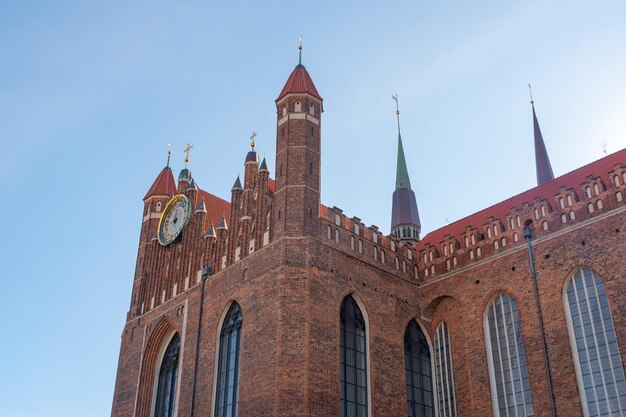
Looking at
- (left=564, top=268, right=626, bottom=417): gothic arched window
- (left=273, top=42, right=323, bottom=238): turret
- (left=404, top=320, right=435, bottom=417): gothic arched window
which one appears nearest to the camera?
(left=564, top=268, right=626, bottom=417): gothic arched window

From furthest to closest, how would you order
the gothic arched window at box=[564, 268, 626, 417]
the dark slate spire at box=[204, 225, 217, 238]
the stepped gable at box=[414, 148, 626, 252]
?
the dark slate spire at box=[204, 225, 217, 238], the stepped gable at box=[414, 148, 626, 252], the gothic arched window at box=[564, 268, 626, 417]

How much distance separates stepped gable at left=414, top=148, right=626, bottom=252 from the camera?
26.7 meters

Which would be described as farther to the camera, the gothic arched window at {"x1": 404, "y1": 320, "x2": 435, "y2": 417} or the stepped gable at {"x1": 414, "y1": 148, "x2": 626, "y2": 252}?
the stepped gable at {"x1": 414, "y1": 148, "x2": 626, "y2": 252}

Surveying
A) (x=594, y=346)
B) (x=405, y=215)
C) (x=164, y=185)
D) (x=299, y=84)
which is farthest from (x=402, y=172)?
(x=594, y=346)

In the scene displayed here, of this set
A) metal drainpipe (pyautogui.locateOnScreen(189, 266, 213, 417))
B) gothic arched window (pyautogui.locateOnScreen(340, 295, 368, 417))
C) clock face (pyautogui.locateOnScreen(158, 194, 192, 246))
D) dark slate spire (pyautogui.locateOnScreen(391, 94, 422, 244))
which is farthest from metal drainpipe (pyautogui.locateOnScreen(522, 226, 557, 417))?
dark slate spire (pyautogui.locateOnScreen(391, 94, 422, 244))

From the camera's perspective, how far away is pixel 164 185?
3469cm

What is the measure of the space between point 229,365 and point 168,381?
4773mm

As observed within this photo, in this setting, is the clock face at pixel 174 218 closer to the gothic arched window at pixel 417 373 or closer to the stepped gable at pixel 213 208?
the stepped gable at pixel 213 208

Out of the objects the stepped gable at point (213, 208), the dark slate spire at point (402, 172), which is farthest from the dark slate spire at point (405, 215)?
the stepped gable at point (213, 208)

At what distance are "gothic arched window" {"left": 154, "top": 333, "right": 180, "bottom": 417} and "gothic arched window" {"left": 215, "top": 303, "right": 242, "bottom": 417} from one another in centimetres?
355

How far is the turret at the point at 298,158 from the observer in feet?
81.8

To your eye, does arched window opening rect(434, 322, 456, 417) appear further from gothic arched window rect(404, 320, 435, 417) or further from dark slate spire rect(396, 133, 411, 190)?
dark slate spire rect(396, 133, 411, 190)

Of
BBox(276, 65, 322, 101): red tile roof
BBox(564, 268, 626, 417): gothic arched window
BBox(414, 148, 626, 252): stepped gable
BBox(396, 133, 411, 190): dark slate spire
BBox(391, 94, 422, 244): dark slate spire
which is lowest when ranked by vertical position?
BBox(564, 268, 626, 417): gothic arched window

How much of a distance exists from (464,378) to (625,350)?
592 cm
